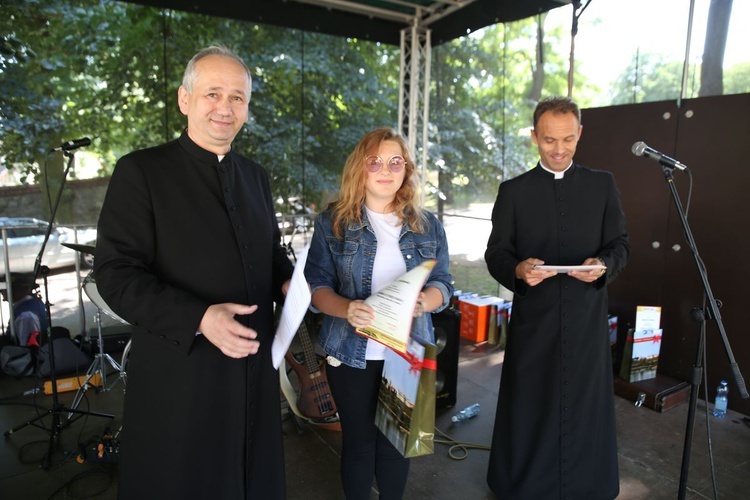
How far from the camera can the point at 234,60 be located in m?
1.41

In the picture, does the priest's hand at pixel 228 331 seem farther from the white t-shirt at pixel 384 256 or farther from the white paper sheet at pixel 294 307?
the white t-shirt at pixel 384 256

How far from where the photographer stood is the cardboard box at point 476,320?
5.23 meters

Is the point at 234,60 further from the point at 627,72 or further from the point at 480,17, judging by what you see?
the point at 627,72

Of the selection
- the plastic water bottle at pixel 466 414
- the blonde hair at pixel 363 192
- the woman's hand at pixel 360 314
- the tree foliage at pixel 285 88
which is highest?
the tree foliage at pixel 285 88

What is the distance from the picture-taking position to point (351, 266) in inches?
71.6

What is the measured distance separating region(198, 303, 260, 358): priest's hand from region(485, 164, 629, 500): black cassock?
1306 millimetres

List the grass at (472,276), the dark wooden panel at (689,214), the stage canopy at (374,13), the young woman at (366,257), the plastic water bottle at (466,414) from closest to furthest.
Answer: the young woman at (366,257) → the plastic water bottle at (466,414) → the dark wooden panel at (689,214) → the stage canopy at (374,13) → the grass at (472,276)

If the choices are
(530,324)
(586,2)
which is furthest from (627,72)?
(530,324)

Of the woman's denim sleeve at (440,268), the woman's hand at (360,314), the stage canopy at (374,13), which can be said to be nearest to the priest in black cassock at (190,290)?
the woman's hand at (360,314)

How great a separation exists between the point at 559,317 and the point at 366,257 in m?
0.97

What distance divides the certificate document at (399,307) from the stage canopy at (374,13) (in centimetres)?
408

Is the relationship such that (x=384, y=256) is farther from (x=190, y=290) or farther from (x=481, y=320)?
(x=481, y=320)

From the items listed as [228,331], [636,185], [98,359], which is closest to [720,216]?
[636,185]

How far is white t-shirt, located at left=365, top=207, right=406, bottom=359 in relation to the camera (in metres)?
1.82
